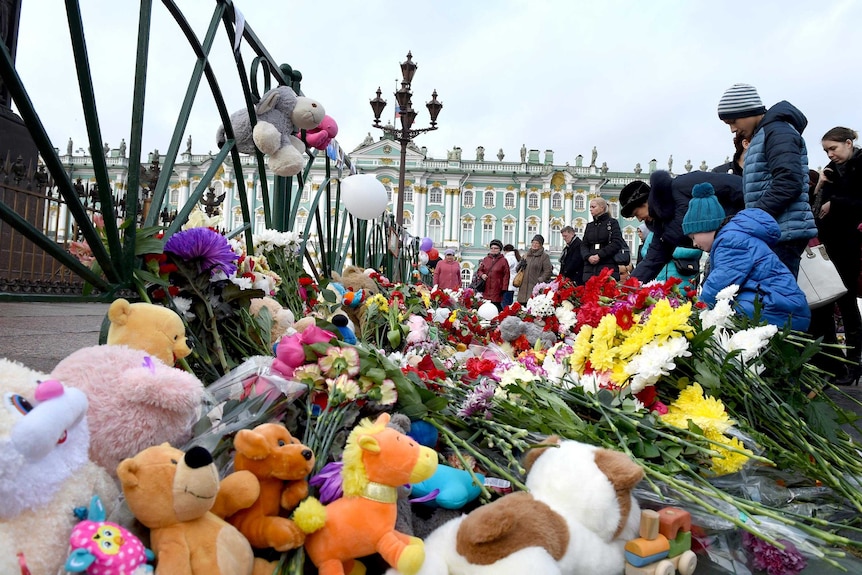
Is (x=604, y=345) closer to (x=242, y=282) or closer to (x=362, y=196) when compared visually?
(x=242, y=282)

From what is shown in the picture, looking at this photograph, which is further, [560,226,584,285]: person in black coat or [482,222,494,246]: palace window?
[482,222,494,246]: palace window

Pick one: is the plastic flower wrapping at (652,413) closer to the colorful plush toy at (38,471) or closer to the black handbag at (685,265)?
the colorful plush toy at (38,471)

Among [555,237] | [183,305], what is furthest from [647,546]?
[555,237]

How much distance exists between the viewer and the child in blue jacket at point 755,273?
2.59 m

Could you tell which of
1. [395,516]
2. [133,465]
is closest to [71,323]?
[133,465]

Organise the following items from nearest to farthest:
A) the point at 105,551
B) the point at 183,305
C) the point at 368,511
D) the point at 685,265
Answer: the point at 105,551 < the point at 368,511 < the point at 183,305 < the point at 685,265

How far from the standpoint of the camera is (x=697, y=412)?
168 cm

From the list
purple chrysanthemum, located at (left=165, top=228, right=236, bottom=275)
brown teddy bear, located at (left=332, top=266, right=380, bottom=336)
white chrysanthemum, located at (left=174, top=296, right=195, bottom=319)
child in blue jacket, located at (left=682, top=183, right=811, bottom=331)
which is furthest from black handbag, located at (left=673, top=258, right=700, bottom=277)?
white chrysanthemum, located at (left=174, top=296, right=195, bottom=319)

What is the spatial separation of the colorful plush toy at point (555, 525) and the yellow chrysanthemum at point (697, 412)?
48 cm

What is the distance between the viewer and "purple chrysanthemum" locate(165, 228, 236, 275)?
5.63 ft

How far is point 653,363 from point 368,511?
1027 millimetres

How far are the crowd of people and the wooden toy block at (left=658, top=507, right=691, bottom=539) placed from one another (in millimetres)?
1006

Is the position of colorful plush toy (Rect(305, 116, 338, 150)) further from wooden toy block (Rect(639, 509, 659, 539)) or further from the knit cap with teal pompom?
wooden toy block (Rect(639, 509, 659, 539))

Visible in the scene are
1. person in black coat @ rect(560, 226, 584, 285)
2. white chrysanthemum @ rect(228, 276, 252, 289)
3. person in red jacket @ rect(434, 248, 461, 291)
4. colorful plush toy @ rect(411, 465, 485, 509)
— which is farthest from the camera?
person in red jacket @ rect(434, 248, 461, 291)
